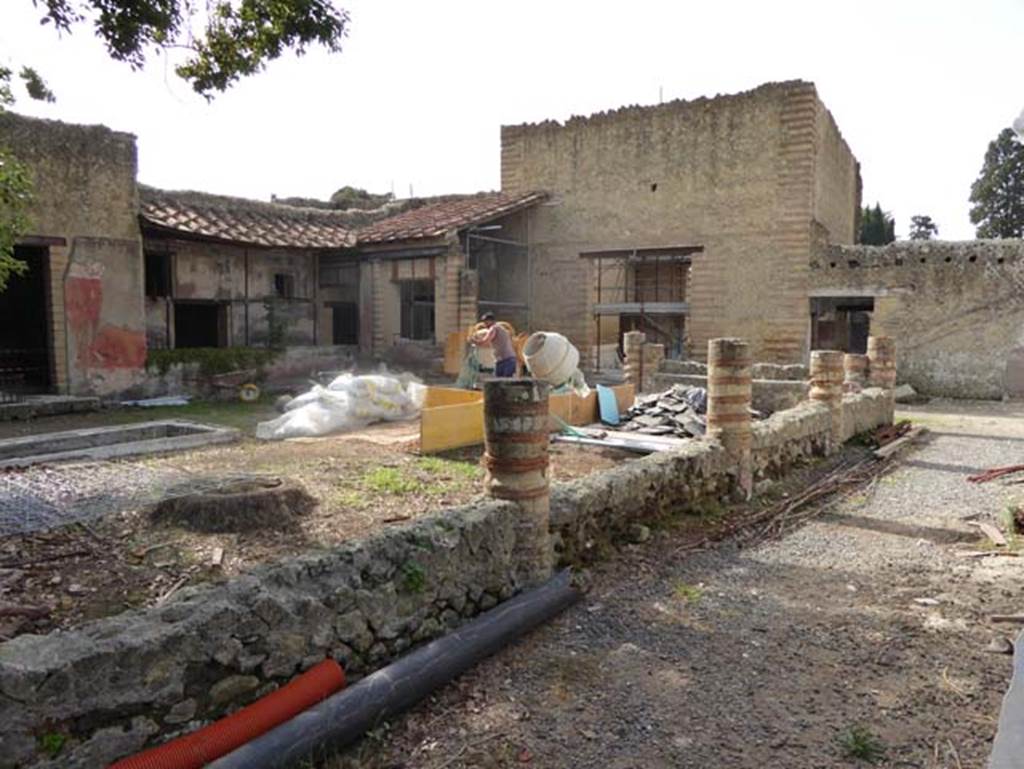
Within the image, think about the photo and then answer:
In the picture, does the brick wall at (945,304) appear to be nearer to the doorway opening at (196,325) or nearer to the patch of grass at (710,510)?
the patch of grass at (710,510)

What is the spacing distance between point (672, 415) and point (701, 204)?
8.36 metres

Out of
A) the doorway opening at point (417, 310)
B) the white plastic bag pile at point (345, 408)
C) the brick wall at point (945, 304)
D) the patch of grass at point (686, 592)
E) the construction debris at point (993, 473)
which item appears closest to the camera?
the patch of grass at point (686, 592)

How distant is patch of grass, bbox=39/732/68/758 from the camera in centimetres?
237

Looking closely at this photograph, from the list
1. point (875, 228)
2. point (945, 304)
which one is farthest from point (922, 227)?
point (945, 304)

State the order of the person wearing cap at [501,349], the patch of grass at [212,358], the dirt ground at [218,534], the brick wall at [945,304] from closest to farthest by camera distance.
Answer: the dirt ground at [218,534] < the person wearing cap at [501,349] < the patch of grass at [212,358] < the brick wall at [945,304]

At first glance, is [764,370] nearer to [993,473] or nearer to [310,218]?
[993,473]

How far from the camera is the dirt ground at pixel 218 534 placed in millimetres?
4176

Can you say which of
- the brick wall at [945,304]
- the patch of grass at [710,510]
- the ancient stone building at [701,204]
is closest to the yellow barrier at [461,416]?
the patch of grass at [710,510]

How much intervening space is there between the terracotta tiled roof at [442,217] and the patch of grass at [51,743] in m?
14.0

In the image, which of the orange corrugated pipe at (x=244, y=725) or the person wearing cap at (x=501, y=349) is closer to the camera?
the orange corrugated pipe at (x=244, y=725)

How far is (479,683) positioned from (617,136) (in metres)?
16.5

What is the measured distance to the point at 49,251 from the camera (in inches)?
475

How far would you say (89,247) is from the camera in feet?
40.9

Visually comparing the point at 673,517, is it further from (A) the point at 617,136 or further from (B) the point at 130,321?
(A) the point at 617,136
